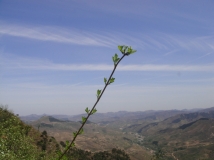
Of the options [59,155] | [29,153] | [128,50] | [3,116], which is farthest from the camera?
[3,116]

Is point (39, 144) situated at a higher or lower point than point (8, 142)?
lower

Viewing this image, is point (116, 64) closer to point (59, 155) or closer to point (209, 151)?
point (59, 155)

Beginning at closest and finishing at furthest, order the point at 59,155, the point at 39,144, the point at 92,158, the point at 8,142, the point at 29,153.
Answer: the point at 59,155 < the point at 8,142 < the point at 29,153 < the point at 39,144 < the point at 92,158

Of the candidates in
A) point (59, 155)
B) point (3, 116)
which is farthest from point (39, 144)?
point (59, 155)

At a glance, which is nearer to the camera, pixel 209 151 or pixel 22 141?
pixel 22 141

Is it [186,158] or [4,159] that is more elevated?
[4,159]

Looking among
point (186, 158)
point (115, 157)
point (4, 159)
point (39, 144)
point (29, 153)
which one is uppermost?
point (4, 159)

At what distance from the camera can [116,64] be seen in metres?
4.32

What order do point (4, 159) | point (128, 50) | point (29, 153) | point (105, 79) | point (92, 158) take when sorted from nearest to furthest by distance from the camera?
point (128, 50), point (105, 79), point (4, 159), point (29, 153), point (92, 158)

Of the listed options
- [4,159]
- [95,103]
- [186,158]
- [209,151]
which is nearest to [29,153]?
[4,159]

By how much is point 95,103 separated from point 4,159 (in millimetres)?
15412

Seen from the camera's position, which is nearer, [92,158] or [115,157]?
[92,158]

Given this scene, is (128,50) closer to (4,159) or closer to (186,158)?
(4,159)

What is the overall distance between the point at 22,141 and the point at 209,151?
702 ft
